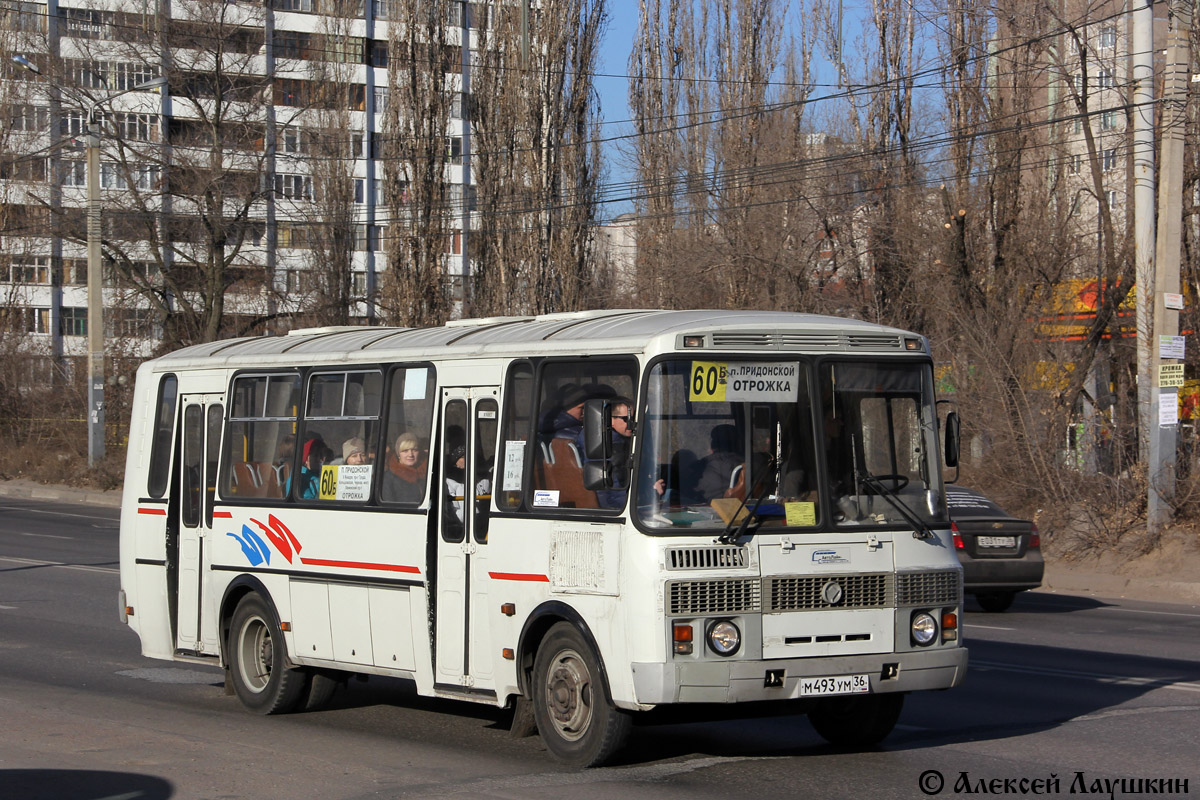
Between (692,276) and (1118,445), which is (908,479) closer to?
(1118,445)

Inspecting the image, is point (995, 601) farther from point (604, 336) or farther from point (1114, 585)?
point (604, 336)

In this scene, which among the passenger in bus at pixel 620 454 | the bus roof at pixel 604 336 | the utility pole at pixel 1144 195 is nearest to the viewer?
the passenger in bus at pixel 620 454

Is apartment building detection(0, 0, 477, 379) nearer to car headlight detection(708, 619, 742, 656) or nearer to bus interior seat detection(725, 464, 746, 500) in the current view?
bus interior seat detection(725, 464, 746, 500)

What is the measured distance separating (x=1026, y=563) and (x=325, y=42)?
138ft

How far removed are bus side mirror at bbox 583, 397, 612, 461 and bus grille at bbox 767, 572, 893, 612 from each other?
115 cm

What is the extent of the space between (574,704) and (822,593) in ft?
5.05

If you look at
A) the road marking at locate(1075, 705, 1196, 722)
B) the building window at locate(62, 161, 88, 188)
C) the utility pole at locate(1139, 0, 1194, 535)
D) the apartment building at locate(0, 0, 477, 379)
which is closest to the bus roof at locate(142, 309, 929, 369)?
the road marking at locate(1075, 705, 1196, 722)

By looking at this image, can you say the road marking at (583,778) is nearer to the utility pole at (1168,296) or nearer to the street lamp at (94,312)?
the utility pole at (1168,296)

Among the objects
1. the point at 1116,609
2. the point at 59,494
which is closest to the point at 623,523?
the point at 1116,609

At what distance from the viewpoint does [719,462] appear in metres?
8.09

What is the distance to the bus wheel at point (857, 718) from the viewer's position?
8836mm

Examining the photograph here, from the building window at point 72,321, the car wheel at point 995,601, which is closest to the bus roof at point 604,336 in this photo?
the car wheel at point 995,601

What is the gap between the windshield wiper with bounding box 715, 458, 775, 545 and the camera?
793cm

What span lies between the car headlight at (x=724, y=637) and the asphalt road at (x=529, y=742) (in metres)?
0.72
